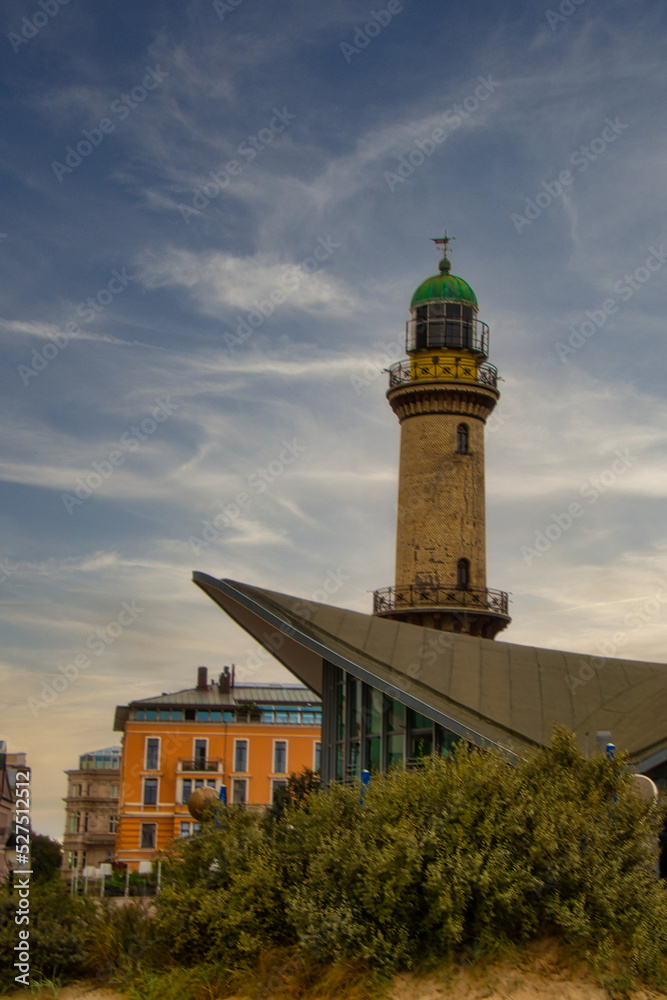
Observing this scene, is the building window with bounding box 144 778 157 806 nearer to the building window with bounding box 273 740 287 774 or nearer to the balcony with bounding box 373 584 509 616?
the building window with bounding box 273 740 287 774

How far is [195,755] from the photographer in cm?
7256

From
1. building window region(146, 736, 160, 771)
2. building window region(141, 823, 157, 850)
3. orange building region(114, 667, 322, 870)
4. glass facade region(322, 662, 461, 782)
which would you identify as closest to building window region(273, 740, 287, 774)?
orange building region(114, 667, 322, 870)

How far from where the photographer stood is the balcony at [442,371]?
157 feet

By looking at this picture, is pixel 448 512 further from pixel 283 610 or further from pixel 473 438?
pixel 283 610

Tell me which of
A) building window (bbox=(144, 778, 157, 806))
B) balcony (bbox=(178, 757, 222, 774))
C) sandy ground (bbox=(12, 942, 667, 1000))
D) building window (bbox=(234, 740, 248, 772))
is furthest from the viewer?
building window (bbox=(234, 740, 248, 772))

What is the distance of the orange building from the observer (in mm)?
70438

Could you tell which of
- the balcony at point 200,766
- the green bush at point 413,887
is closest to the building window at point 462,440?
the green bush at point 413,887

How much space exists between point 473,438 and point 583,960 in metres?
32.4

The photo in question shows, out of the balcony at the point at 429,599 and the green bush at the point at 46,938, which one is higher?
the balcony at the point at 429,599

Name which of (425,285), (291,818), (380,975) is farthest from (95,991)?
(425,285)

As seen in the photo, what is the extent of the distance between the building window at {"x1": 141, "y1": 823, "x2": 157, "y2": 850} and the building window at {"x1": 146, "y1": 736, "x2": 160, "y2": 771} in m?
3.46

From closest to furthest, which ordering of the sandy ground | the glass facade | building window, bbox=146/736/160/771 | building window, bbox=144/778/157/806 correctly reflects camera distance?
the sandy ground
the glass facade
building window, bbox=144/778/157/806
building window, bbox=146/736/160/771

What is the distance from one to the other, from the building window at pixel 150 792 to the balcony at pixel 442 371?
114 feet

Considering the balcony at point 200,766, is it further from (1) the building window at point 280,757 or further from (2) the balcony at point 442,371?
(2) the balcony at point 442,371
